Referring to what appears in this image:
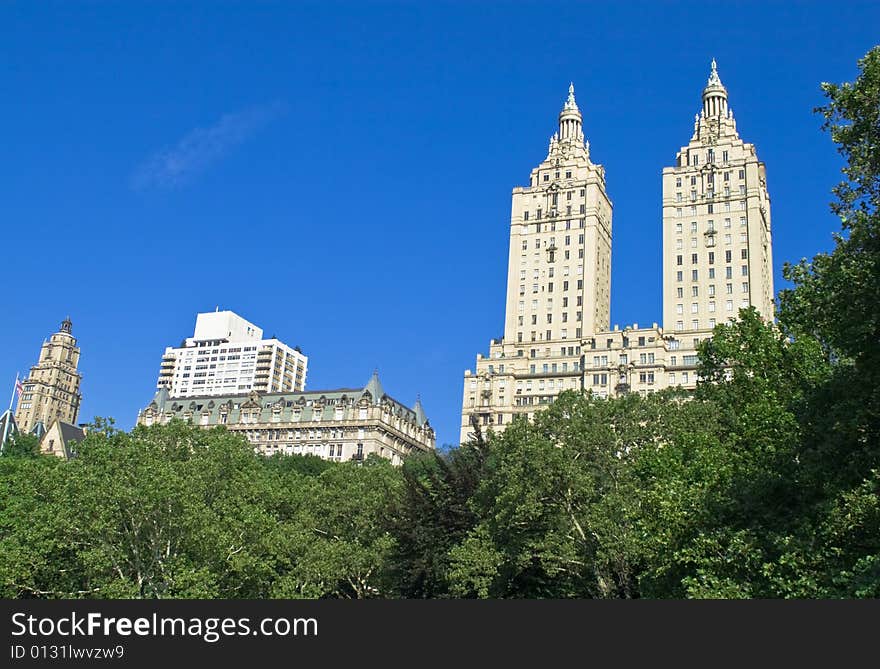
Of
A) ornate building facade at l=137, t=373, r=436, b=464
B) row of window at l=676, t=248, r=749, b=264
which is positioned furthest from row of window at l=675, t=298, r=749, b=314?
ornate building facade at l=137, t=373, r=436, b=464

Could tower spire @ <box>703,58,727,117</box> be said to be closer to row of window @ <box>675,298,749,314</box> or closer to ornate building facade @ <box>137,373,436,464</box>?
row of window @ <box>675,298,749,314</box>

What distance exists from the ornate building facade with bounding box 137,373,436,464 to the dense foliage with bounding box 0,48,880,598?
3252 inches

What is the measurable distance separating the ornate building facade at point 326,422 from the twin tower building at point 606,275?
25.4 metres

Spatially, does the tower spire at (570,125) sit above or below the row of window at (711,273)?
above

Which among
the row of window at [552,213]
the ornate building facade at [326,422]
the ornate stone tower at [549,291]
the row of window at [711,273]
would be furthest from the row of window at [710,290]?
the ornate building facade at [326,422]

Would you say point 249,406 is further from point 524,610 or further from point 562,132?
point 524,610

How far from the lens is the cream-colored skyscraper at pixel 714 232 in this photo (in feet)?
430

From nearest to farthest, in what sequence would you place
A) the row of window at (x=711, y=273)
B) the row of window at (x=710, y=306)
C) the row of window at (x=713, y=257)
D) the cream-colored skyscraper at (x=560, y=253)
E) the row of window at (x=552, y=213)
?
the row of window at (x=710, y=306) < the row of window at (x=711, y=273) < the row of window at (x=713, y=257) < the cream-colored skyscraper at (x=560, y=253) < the row of window at (x=552, y=213)

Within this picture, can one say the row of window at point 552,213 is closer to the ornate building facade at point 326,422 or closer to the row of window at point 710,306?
the row of window at point 710,306

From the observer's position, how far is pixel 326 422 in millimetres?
160500

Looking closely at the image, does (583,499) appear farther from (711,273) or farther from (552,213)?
(552,213)

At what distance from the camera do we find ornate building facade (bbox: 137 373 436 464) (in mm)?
157875

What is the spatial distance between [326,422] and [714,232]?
2958 inches

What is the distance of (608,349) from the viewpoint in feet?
432
